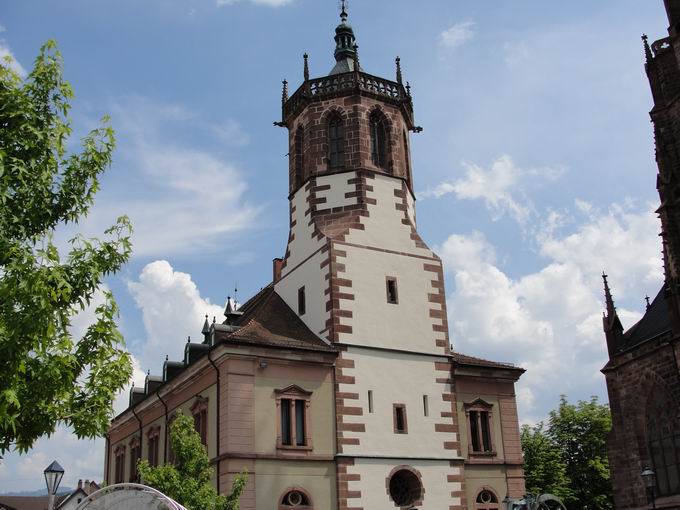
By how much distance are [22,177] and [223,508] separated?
13.7m

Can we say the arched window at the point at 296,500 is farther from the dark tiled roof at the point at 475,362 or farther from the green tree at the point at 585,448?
the green tree at the point at 585,448

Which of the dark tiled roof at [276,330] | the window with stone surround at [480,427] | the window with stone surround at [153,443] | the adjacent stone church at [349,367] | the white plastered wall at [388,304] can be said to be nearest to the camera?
the adjacent stone church at [349,367]

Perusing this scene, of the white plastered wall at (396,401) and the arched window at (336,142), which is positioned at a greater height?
the arched window at (336,142)

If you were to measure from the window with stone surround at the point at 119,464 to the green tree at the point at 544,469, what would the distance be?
25.0m

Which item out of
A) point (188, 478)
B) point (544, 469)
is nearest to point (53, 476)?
point (188, 478)

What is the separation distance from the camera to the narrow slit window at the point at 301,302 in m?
33.7

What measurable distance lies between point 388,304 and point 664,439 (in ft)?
47.2

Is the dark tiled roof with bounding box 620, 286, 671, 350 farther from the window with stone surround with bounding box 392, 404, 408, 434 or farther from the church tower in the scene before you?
the window with stone surround with bounding box 392, 404, 408, 434

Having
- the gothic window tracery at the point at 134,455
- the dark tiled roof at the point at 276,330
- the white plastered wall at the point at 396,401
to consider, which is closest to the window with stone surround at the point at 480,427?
the white plastered wall at the point at 396,401

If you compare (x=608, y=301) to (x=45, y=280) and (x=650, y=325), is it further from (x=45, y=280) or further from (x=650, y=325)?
(x=45, y=280)

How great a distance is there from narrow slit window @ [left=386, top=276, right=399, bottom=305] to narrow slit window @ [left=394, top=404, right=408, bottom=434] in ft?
14.6

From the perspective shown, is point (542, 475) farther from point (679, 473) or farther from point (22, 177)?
point (22, 177)

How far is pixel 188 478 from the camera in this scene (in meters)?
23.8

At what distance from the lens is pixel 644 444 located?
36.5 meters
